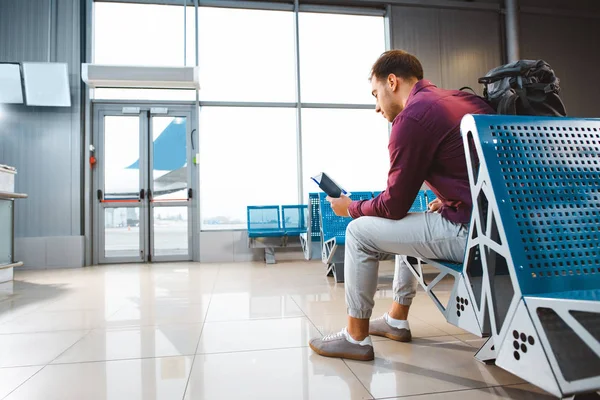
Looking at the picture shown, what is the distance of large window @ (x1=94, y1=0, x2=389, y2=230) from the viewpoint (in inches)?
222

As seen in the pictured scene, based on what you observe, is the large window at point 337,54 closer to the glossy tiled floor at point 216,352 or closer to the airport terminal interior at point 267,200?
the airport terminal interior at point 267,200

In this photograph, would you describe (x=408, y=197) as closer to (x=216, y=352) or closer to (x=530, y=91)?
(x=530, y=91)

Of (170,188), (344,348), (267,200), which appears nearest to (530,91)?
(344,348)

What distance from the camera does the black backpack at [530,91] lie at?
121 centimetres

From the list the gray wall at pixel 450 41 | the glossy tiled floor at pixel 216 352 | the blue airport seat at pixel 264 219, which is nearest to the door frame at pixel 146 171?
the blue airport seat at pixel 264 219

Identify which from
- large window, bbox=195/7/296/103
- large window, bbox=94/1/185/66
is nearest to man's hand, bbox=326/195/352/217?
large window, bbox=195/7/296/103

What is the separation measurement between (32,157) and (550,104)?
20.4 ft

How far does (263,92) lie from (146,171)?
2.30m

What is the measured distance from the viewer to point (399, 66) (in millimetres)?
1549

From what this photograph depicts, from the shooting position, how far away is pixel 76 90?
17.3 ft

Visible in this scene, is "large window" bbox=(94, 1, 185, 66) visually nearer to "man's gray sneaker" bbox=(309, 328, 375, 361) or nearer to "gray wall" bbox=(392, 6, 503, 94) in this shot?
"gray wall" bbox=(392, 6, 503, 94)

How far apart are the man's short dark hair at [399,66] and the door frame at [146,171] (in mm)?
4429

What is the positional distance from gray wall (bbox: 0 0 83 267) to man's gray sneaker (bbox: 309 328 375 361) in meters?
4.84

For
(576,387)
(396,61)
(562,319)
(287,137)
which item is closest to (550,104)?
(396,61)
